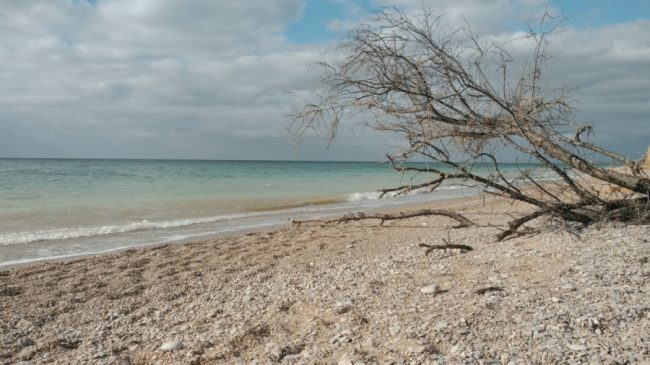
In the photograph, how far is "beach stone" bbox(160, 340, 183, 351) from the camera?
154 inches

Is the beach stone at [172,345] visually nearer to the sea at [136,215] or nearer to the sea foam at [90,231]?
the sea at [136,215]

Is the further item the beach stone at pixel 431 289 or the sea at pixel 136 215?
the sea at pixel 136 215

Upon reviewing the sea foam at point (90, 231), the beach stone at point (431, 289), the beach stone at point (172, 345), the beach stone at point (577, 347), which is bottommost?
the sea foam at point (90, 231)

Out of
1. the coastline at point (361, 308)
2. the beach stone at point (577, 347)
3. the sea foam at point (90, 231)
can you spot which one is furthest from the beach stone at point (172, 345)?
the sea foam at point (90, 231)

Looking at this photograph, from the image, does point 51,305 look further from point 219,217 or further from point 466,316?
point 219,217

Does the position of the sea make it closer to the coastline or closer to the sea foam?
the sea foam

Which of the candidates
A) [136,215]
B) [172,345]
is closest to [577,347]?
[172,345]

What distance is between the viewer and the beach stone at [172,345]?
390 cm

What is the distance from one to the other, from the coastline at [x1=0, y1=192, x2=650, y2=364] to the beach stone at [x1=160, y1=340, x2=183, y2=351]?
0.4 inches

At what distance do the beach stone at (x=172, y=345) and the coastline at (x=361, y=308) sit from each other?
0.01m

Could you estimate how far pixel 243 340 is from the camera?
3.89 meters

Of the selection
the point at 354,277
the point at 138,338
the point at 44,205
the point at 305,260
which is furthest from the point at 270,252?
the point at 44,205

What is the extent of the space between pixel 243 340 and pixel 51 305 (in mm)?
3226

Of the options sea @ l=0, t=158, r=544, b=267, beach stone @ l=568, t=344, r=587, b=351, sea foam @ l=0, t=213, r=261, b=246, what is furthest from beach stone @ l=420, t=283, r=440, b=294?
sea foam @ l=0, t=213, r=261, b=246
